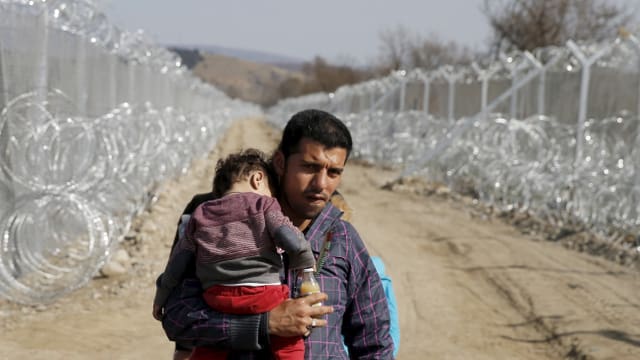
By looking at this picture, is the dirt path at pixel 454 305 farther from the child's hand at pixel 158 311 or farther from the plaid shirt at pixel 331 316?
the plaid shirt at pixel 331 316

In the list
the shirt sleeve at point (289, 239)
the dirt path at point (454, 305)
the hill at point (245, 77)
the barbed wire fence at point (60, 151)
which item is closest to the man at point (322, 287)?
the shirt sleeve at point (289, 239)

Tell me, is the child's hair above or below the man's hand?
above

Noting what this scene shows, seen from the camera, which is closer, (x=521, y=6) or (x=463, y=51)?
(x=521, y=6)

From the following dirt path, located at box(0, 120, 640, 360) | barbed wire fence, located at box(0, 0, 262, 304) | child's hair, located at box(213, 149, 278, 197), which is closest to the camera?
child's hair, located at box(213, 149, 278, 197)

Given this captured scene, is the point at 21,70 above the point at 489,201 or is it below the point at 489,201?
above

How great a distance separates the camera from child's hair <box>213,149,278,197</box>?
2607 mm

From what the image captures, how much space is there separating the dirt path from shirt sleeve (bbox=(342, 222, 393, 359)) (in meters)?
3.92

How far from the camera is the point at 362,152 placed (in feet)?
91.6

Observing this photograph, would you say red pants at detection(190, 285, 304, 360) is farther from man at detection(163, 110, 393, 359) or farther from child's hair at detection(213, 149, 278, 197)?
child's hair at detection(213, 149, 278, 197)

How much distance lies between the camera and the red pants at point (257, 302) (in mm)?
2439

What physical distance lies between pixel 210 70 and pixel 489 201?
157099mm

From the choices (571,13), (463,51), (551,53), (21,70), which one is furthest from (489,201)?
(463,51)

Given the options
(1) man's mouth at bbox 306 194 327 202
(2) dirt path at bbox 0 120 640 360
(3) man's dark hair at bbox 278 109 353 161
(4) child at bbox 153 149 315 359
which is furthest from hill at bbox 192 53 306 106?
(4) child at bbox 153 149 315 359

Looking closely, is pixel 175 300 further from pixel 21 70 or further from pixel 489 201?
pixel 489 201
